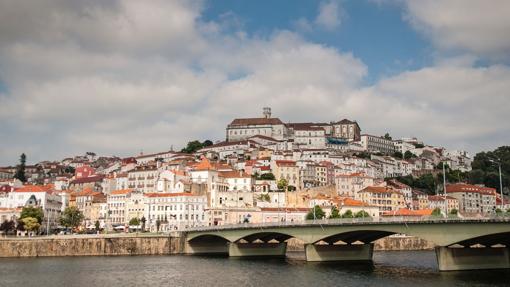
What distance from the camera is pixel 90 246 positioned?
7912cm

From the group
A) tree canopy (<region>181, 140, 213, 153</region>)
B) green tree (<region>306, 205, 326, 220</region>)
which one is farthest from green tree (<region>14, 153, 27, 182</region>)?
green tree (<region>306, 205, 326, 220</region>)

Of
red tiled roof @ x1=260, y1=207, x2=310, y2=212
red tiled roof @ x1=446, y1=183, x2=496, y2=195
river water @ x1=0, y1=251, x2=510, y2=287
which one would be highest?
red tiled roof @ x1=446, y1=183, x2=496, y2=195

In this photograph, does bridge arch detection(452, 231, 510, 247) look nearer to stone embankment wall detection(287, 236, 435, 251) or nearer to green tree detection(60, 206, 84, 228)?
stone embankment wall detection(287, 236, 435, 251)

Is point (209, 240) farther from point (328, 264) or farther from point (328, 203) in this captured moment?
point (328, 203)

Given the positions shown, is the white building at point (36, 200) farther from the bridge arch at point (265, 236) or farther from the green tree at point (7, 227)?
the bridge arch at point (265, 236)

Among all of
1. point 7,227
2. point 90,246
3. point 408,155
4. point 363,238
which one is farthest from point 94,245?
point 408,155

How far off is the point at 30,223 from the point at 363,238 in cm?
5348

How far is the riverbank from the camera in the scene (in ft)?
252

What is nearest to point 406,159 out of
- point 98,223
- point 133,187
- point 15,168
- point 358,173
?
point 358,173

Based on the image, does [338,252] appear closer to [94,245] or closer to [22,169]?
[94,245]

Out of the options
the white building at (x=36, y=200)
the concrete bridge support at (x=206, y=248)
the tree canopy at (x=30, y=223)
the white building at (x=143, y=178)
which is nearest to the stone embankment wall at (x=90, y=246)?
the concrete bridge support at (x=206, y=248)

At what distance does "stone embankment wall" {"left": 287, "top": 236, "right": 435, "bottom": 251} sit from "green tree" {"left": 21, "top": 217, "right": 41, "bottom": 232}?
131 feet

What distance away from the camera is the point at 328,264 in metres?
61.2

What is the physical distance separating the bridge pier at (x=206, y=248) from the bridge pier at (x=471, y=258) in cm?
4033
